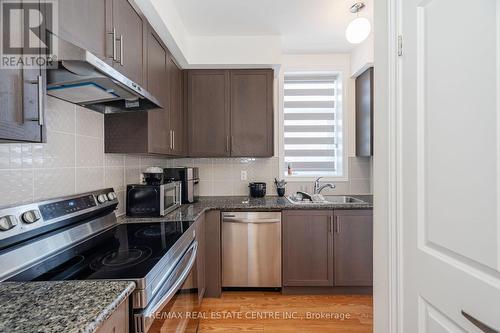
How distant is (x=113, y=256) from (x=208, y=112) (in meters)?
1.79

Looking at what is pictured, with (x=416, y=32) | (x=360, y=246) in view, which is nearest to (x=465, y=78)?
(x=416, y=32)

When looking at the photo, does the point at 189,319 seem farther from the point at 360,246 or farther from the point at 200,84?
the point at 200,84

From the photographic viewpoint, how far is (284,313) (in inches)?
83.0

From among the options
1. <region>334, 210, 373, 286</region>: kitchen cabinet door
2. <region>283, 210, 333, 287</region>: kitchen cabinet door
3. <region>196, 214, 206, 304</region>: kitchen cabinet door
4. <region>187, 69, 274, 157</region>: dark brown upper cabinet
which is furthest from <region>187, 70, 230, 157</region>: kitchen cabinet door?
<region>334, 210, 373, 286</region>: kitchen cabinet door

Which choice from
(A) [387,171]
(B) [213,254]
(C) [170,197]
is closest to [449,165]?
(A) [387,171]

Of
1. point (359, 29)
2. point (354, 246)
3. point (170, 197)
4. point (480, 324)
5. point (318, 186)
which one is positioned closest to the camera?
point (480, 324)

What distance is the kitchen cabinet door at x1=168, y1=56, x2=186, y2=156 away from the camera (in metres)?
2.29

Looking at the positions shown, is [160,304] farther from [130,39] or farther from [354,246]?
[354,246]

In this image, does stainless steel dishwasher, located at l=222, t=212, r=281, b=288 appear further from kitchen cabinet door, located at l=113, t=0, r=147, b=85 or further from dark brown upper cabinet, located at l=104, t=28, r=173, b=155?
kitchen cabinet door, located at l=113, t=0, r=147, b=85

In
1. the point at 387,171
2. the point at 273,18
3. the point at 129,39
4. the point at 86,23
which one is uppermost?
the point at 273,18

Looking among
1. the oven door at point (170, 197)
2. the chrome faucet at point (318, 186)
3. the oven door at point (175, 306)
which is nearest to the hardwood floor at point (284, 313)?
the oven door at point (175, 306)

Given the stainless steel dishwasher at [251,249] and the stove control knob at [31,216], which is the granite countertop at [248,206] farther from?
the stove control knob at [31,216]

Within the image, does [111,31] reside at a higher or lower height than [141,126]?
higher

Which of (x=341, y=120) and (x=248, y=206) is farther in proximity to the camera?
(x=341, y=120)
